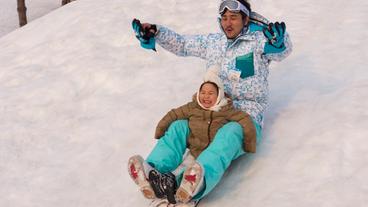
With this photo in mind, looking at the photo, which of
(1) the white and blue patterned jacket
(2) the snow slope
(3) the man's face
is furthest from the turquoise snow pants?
(2) the snow slope

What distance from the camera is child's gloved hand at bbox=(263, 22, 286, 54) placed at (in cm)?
416

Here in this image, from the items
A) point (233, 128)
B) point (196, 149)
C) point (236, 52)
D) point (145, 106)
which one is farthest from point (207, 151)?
point (145, 106)

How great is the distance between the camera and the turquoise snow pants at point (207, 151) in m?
3.80

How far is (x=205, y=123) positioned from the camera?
4.30 meters

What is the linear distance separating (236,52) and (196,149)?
106 cm

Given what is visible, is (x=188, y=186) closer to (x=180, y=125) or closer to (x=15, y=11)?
(x=180, y=125)

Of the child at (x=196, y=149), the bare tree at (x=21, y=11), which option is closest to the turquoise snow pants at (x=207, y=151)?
the child at (x=196, y=149)

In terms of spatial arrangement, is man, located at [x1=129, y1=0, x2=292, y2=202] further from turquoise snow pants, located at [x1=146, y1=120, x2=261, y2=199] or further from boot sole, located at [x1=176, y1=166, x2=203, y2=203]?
boot sole, located at [x1=176, y1=166, x2=203, y2=203]

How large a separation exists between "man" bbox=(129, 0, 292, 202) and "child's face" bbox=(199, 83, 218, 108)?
0.24 meters

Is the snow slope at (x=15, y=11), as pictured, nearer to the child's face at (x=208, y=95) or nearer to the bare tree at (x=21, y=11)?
the bare tree at (x=21, y=11)

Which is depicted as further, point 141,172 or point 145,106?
point 145,106

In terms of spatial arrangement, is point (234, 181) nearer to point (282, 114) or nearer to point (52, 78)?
point (282, 114)

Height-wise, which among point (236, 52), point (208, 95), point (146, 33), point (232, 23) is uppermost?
point (232, 23)

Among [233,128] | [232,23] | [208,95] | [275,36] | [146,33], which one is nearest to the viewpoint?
[233,128]
